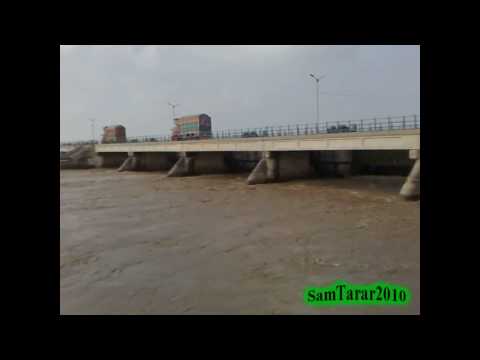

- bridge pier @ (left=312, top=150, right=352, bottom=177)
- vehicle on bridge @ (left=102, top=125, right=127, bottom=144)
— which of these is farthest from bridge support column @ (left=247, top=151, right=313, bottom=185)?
vehicle on bridge @ (left=102, top=125, right=127, bottom=144)

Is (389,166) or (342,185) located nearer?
(342,185)

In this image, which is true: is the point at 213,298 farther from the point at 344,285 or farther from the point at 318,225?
the point at 318,225

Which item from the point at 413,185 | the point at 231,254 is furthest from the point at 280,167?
the point at 231,254

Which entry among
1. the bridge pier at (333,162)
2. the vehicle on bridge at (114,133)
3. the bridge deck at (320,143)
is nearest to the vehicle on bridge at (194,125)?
the bridge deck at (320,143)

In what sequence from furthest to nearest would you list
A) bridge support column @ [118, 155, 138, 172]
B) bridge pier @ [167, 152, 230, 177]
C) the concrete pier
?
bridge support column @ [118, 155, 138, 172]
bridge pier @ [167, 152, 230, 177]
the concrete pier

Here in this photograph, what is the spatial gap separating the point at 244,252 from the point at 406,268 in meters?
5.20

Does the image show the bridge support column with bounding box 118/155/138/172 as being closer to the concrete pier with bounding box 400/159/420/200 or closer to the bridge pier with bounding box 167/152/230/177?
the bridge pier with bounding box 167/152/230/177

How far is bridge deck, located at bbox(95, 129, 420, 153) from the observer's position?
22.0 m

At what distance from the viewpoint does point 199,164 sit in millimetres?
45438

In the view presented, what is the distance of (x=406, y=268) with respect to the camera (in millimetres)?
9281

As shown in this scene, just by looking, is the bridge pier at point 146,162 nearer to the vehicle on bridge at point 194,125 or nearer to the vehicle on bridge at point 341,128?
the vehicle on bridge at point 194,125
